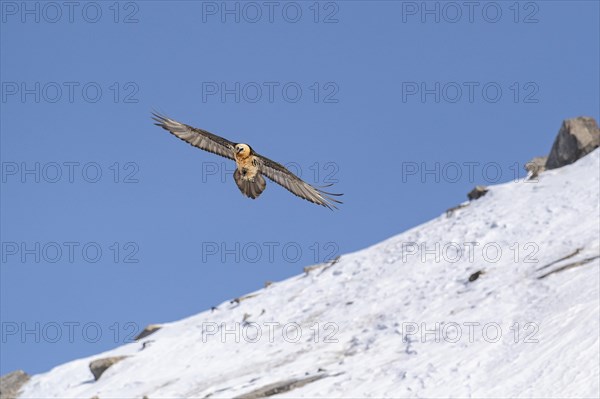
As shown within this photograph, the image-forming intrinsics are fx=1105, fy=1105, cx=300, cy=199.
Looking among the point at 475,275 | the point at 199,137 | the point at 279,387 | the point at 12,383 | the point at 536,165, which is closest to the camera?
the point at 199,137

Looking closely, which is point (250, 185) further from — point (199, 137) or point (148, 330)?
point (148, 330)

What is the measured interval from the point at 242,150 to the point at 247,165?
0.48 feet

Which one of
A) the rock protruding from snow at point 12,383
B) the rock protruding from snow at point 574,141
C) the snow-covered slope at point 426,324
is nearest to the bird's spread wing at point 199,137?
the snow-covered slope at point 426,324

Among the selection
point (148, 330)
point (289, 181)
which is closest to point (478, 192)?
point (148, 330)

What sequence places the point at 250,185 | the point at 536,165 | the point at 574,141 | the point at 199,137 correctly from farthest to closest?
the point at 536,165 < the point at 574,141 < the point at 199,137 < the point at 250,185

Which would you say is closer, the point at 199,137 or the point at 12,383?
the point at 199,137

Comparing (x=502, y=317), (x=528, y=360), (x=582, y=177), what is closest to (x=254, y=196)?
(x=528, y=360)

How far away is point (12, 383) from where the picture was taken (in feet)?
164

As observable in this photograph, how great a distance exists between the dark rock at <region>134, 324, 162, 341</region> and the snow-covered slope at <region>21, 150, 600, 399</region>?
1.05 metres

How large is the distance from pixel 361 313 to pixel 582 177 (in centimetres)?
1348

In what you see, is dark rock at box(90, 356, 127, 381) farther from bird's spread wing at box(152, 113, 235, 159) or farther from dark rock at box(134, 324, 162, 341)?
bird's spread wing at box(152, 113, 235, 159)

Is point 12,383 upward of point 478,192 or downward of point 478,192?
downward

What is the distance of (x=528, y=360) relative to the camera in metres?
30.7

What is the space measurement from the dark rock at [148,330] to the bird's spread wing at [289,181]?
4236 cm
